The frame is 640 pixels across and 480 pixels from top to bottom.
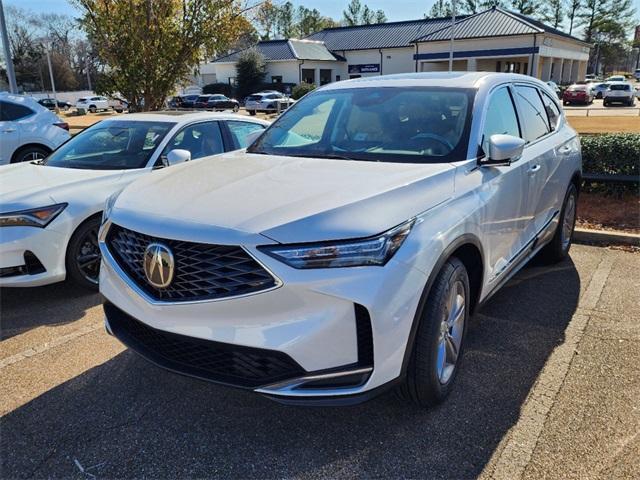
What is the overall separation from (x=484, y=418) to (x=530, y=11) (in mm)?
96878

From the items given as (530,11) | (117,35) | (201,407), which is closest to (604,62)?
(530,11)

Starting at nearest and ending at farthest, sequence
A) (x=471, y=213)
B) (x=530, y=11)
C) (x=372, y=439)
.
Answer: (x=372, y=439) → (x=471, y=213) → (x=530, y=11)

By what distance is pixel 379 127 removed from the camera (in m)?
3.69

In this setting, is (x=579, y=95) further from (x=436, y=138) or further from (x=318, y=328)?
(x=318, y=328)

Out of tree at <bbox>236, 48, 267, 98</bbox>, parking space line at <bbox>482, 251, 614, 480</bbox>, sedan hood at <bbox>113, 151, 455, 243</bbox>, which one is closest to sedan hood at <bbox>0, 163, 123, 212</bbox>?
→ sedan hood at <bbox>113, 151, 455, 243</bbox>

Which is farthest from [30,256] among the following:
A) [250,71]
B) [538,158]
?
[250,71]

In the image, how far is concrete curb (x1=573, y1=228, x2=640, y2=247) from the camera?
608 cm

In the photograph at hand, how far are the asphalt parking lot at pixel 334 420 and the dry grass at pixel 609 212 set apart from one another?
280 centimetres

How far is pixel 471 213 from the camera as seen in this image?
304cm

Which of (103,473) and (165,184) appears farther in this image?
(165,184)

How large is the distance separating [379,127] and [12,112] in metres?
8.00

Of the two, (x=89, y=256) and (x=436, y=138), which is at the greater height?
(x=436, y=138)

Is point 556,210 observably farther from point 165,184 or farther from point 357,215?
point 165,184

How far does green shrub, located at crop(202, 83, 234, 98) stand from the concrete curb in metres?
59.8
